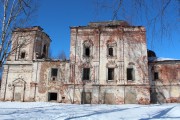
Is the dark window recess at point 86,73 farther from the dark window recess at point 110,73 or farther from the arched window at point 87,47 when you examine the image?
the dark window recess at point 110,73

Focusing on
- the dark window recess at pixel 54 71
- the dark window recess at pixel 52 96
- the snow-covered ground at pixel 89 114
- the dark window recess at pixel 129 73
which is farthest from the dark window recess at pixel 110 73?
the snow-covered ground at pixel 89 114

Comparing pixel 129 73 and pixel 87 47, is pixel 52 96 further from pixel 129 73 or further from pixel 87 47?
pixel 129 73

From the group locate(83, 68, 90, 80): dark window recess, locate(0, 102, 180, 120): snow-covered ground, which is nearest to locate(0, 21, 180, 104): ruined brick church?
locate(83, 68, 90, 80): dark window recess

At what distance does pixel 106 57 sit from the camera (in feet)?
85.0

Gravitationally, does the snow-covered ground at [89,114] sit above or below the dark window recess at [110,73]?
below

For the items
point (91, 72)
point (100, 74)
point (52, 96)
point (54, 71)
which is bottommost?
point (52, 96)

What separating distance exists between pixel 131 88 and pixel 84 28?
347 inches

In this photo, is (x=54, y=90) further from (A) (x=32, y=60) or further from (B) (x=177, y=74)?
(B) (x=177, y=74)

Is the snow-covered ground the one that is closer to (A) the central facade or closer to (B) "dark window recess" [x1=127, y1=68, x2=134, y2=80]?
(A) the central facade

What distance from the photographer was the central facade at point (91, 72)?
81.0 ft

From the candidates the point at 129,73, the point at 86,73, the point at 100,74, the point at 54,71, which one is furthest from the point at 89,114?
the point at 54,71

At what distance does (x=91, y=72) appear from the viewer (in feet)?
83.7

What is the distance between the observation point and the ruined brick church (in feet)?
81.1

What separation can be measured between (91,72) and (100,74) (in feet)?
3.39
